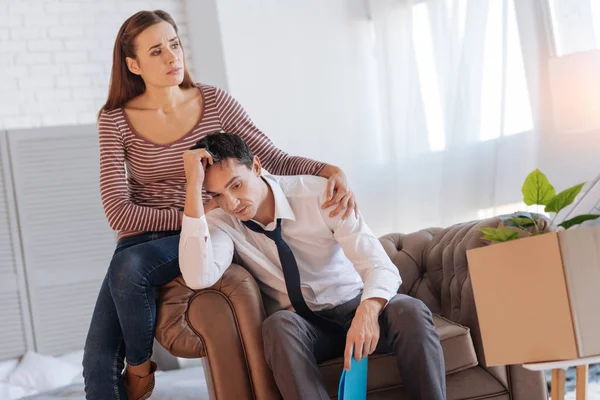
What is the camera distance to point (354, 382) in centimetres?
198

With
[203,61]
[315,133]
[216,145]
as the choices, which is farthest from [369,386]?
[203,61]

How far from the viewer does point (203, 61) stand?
5.00 metres

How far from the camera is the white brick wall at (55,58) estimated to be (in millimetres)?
4785

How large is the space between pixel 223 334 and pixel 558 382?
864 mm

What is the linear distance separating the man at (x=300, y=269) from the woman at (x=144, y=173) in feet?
0.36

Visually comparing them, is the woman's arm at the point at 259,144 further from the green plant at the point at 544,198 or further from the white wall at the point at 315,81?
the white wall at the point at 315,81

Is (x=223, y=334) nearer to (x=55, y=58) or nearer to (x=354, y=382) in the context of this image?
(x=354, y=382)

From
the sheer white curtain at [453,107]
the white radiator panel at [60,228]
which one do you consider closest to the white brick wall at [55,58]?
the white radiator panel at [60,228]

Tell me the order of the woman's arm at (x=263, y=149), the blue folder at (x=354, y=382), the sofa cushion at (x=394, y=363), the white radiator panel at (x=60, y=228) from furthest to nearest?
the white radiator panel at (x=60, y=228) → the woman's arm at (x=263, y=149) → the sofa cushion at (x=394, y=363) → the blue folder at (x=354, y=382)

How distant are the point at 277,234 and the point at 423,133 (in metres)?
2.62

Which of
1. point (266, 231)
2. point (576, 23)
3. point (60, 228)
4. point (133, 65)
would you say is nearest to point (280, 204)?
point (266, 231)

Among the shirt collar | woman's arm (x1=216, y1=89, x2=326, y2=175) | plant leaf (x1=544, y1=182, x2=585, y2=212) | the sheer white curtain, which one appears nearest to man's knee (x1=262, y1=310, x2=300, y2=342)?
the shirt collar

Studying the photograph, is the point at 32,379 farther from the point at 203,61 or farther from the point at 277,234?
the point at 277,234

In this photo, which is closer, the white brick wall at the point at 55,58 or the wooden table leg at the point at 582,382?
the wooden table leg at the point at 582,382
